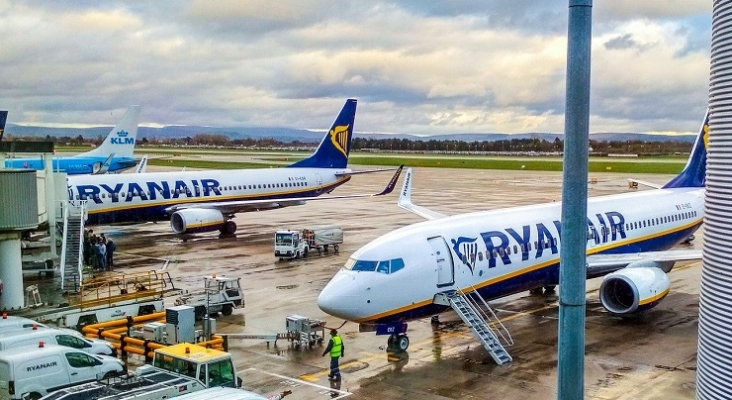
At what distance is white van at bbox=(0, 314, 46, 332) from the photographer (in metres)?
21.1

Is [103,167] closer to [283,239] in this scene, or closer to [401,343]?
[283,239]

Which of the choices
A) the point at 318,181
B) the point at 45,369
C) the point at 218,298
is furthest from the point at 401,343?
the point at 318,181

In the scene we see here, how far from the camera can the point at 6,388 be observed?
1702 centimetres

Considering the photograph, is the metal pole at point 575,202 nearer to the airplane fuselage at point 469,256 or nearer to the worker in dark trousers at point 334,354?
the worker in dark trousers at point 334,354

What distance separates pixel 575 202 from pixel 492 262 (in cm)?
1510

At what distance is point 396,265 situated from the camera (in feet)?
67.8

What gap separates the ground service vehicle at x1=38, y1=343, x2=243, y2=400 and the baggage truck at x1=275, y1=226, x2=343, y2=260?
19.6 meters

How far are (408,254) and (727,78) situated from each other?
487 inches

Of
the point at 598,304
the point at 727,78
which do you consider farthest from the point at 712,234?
the point at 598,304

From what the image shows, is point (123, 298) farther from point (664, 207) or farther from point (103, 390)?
point (664, 207)

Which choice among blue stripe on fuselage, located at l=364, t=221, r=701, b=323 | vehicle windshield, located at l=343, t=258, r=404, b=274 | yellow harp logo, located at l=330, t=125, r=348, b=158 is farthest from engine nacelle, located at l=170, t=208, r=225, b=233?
vehicle windshield, located at l=343, t=258, r=404, b=274

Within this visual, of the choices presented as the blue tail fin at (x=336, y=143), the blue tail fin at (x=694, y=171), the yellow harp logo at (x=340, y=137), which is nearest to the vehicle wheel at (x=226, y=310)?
the blue tail fin at (x=694, y=171)

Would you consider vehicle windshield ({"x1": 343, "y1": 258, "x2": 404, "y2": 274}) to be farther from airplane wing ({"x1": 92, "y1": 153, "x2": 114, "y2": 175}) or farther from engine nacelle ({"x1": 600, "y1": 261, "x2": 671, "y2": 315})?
airplane wing ({"x1": 92, "y1": 153, "x2": 114, "y2": 175})

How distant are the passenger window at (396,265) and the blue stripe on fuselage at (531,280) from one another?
48.6 inches
